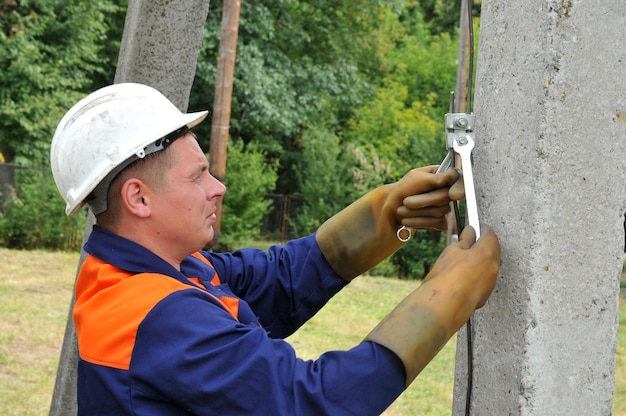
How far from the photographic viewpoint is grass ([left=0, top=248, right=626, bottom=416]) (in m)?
6.32

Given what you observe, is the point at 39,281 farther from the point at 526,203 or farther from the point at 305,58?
the point at 305,58

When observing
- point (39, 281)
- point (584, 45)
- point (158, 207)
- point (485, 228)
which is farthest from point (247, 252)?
point (39, 281)

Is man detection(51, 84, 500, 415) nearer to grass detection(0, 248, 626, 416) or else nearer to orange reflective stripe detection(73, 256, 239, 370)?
orange reflective stripe detection(73, 256, 239, 370)

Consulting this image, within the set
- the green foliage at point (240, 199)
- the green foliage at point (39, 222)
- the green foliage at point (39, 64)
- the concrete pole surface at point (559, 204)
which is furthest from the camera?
the green foliage at point (39, 64)

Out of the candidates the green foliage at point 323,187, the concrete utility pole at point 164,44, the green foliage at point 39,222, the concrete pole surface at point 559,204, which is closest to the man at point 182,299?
the concrete pole surface at point 559,204

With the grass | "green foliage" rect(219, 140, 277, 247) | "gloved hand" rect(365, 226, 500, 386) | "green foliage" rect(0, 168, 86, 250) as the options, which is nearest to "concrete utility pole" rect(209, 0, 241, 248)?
the grass

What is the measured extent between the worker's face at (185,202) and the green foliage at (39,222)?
1307cm

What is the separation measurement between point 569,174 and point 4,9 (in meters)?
18.1

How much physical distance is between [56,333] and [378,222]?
21.0ft

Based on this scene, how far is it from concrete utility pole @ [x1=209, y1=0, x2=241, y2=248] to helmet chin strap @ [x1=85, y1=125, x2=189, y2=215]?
9.55 meters

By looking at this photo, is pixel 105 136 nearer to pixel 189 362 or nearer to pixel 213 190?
pixel 213 190

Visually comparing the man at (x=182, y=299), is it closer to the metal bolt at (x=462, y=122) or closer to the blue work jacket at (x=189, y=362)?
the blue work jacket at (x=189, y=362)

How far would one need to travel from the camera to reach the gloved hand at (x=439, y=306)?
1.70 m

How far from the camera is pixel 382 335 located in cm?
171
